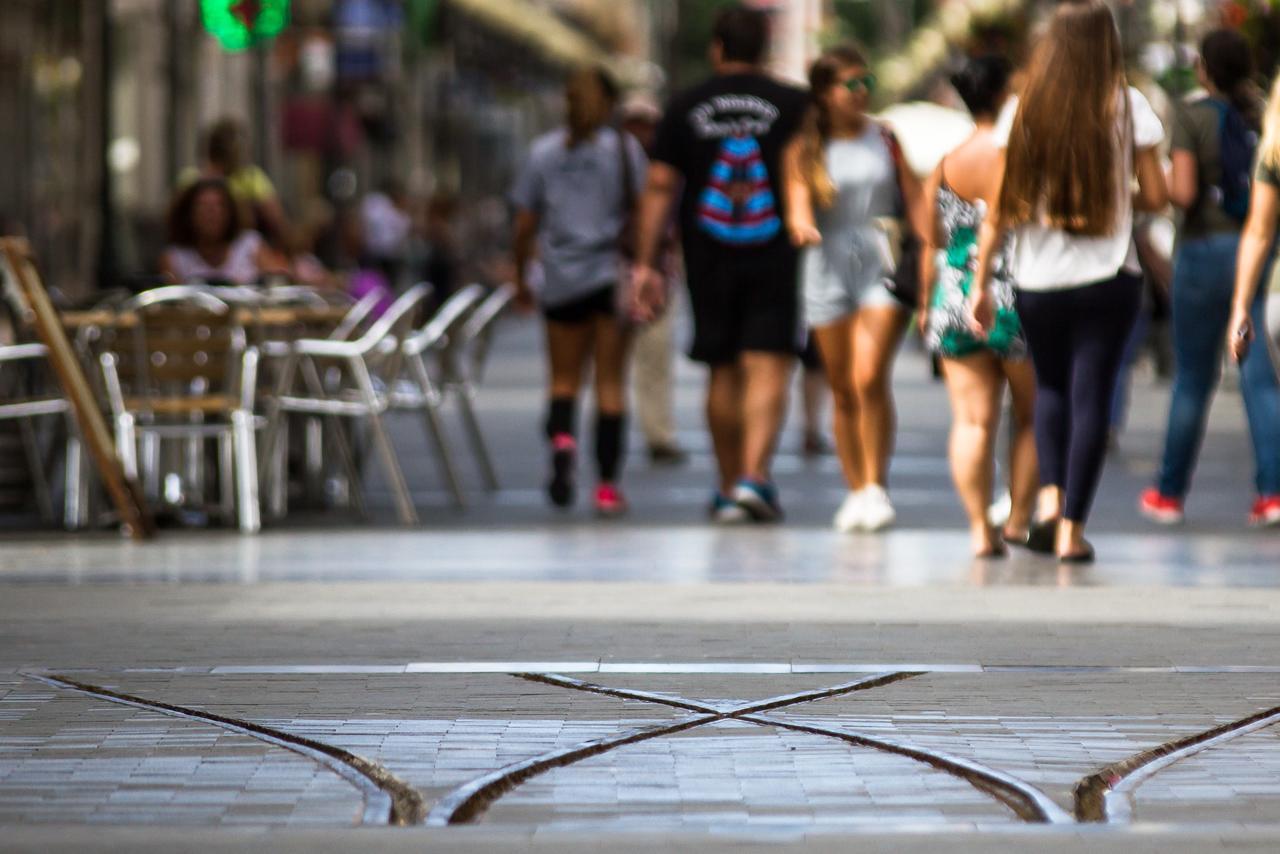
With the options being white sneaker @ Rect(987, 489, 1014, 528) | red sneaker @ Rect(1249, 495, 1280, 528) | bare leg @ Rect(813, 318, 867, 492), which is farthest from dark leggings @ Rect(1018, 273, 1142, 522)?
red sneaker @ Rect(1249, 495, 1280, 528)

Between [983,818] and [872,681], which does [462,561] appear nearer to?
[872,681]

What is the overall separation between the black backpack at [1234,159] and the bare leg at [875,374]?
1431mm

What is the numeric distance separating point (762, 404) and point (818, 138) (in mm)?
1163

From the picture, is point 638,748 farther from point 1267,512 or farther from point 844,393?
point 1267,512

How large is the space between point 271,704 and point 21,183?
895 inches

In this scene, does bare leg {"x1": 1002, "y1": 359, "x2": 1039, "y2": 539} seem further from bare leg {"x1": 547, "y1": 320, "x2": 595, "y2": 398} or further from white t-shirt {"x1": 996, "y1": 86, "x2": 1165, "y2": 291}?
bare leg {"x1": 547, "y1": 320, "x2": 595, "y2": 398}

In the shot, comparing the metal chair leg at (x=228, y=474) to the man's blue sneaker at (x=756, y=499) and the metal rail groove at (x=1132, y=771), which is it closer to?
the man's blue sneaker at (x=756, y=499)

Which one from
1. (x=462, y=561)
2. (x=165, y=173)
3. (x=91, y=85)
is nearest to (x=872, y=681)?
(x=462, y=561)

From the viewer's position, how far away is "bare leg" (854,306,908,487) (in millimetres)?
11078

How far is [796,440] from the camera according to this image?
665 inches

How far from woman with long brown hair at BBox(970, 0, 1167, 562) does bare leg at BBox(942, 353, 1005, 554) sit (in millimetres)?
267

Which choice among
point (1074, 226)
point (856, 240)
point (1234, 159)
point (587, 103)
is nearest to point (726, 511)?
point (856, 240)

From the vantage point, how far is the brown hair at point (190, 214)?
13.2 metres

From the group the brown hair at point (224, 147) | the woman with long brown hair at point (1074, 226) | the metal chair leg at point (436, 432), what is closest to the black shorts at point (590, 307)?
the metal chair leg at point (436, 432)
